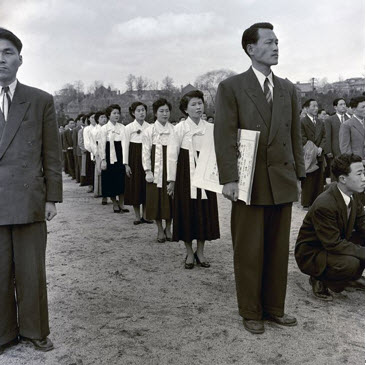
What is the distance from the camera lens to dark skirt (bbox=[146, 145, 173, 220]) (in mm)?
6113

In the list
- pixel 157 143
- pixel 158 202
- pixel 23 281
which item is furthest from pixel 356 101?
pixel 23 281

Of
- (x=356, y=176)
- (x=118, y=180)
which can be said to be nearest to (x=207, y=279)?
(x=356, y=176)

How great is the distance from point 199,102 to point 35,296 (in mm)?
2594

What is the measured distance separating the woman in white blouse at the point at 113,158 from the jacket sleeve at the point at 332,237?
5.30m

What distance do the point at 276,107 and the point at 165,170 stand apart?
110 inches

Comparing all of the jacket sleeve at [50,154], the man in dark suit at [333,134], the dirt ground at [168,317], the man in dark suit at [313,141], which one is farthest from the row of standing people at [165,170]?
the man in dark suit at [333,134]

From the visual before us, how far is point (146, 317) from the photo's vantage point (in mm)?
3646

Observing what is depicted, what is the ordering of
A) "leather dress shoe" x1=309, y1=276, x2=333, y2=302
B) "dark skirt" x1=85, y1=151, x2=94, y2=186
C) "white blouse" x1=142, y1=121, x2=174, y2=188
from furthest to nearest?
1. "dark skirt" x1=85, y1=151, x2=94, y2=186
2. "white blouse" x1=142, y1=121, x2=174, y2=188
3. "leather dress shoe" x1=309, y1=276, x2=333, y2=302

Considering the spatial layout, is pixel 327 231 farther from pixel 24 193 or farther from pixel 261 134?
pixel 24 193

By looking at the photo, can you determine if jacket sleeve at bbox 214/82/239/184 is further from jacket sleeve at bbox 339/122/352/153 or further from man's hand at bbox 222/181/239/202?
jacket sleeve at bbox 339/122/352/153

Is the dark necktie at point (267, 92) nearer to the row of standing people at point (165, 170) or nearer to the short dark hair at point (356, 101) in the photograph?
the row of standing people at point (165, 170)

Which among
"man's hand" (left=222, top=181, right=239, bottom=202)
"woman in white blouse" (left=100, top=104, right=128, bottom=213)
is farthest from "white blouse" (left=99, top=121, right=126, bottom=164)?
"man's hand" (left=222, top=181, right=239, bottom=202)

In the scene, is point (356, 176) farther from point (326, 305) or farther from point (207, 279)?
point (207, 279)

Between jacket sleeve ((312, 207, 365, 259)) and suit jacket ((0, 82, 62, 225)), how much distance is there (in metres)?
2.08
